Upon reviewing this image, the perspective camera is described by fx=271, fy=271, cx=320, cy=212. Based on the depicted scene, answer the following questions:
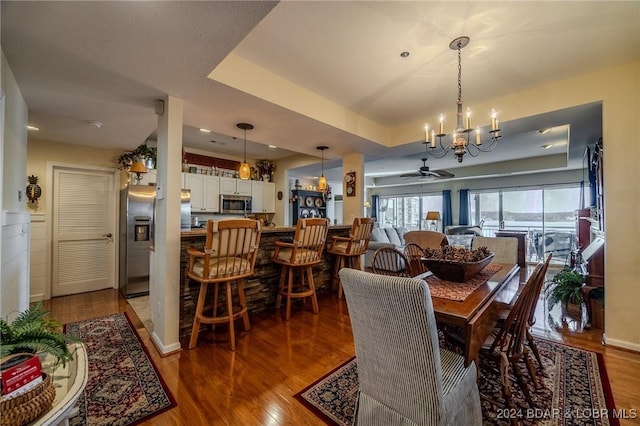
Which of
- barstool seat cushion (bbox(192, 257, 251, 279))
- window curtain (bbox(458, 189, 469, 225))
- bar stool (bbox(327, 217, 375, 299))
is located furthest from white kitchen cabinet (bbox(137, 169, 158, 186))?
window curtain (bbox(458, 189, 469, 225))

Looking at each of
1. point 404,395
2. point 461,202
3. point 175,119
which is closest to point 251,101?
point 175,119

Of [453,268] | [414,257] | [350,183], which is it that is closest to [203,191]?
[350,183]

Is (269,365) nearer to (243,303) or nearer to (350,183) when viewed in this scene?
(243,303)

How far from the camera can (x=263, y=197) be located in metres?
6.17

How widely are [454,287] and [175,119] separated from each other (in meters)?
2.64

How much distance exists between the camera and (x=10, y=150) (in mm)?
2078

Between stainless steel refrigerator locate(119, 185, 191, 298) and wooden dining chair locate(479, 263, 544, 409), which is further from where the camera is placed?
stainless steel refrigerator locate(119, 185, 191, 298)

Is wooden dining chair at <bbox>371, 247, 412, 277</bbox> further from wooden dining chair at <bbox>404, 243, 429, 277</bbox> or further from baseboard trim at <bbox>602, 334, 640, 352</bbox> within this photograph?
baseboard trim at <bbox>602, 334, 640, 352</bbox>

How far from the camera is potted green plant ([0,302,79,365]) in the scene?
951 mm

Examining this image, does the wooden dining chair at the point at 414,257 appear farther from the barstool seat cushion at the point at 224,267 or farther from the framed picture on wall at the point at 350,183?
the framed picture on wall at the point at 350,183

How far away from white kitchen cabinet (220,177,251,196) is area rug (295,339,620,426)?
4291mm

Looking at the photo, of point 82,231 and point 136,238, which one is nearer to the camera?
point 136,238

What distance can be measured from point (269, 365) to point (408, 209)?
8599mm

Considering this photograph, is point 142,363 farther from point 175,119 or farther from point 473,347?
point 473,347
